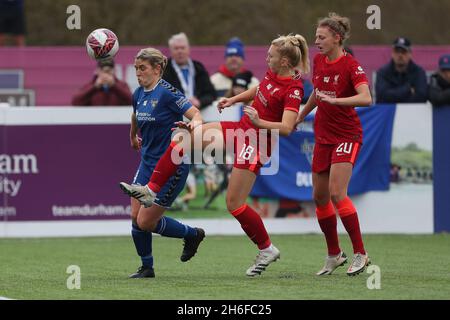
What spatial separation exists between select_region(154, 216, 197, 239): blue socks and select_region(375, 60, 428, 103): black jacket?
565 centimetres

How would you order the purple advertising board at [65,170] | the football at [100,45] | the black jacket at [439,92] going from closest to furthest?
the football at [100,45], the purple advertising board at [65,170], the black jacket at [439,92]

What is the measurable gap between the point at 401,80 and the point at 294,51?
5.75m

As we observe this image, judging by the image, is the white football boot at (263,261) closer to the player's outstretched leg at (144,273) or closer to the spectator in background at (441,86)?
the player's outstretched leg at (144,273)

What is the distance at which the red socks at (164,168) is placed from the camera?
→ 32.6 feet

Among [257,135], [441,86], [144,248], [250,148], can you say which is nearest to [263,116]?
[257,135]

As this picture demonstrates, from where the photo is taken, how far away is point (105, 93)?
1554cm

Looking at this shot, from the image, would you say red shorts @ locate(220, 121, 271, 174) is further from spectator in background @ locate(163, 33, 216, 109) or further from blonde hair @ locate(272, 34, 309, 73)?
spectator in background @ locate(163, 33, 216, 109)

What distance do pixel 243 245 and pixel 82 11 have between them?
10.3 meters

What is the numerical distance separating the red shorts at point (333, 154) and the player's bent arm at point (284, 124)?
0.53 m

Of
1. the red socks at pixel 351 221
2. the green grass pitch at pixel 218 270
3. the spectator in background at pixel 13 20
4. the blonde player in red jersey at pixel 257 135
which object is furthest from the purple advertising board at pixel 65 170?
the spectator in background at pixel 13 20

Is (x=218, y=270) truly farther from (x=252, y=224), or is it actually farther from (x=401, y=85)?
(x=401, y=85)

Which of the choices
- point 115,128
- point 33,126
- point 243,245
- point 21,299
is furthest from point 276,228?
point 21,299

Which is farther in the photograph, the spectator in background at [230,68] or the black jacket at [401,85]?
the spectator in background at [230,68]
